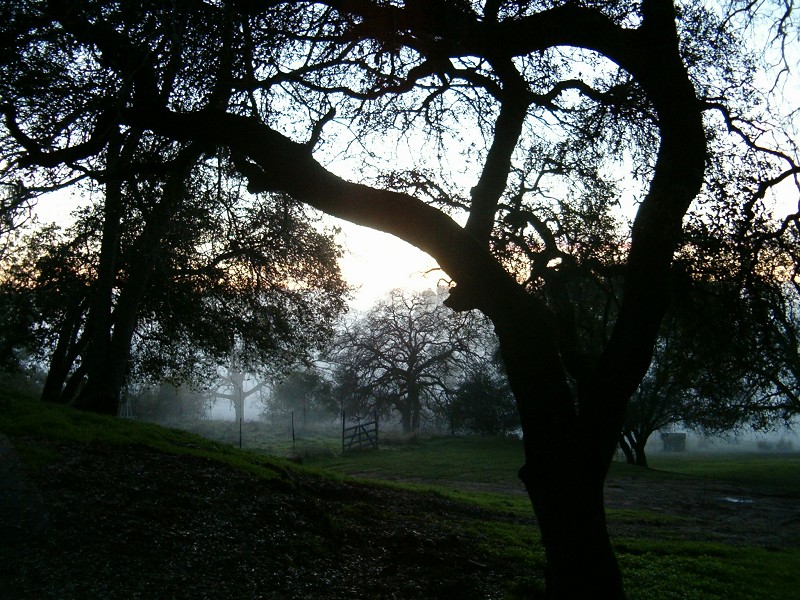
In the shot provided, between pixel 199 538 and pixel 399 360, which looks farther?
pixel 399 360

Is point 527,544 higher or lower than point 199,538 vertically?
lower

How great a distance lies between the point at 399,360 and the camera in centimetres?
4162

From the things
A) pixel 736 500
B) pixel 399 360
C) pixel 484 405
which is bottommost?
pixel 736 500

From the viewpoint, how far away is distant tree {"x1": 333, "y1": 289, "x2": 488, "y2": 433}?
40344 mm

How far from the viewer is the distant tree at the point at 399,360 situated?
132ft

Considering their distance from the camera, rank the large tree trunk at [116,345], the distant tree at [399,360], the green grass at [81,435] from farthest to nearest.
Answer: the distant tree at [399,360] → the large tree trunk at [116,345] → the green grass at [81,435]

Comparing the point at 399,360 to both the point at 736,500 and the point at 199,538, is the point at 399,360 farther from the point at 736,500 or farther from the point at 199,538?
the point at 199,538

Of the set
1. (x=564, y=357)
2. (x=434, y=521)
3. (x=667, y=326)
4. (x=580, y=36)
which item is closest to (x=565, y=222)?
(x=667, y=326)

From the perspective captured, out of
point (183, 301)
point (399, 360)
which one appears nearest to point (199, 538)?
point (183, 301)

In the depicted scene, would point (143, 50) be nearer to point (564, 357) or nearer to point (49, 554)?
point (49, 554)

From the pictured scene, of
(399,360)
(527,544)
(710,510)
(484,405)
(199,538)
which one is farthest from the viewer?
(399,360)

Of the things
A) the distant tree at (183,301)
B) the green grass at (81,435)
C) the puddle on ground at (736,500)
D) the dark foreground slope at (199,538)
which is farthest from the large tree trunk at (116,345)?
the puddle on ground at (736,500)

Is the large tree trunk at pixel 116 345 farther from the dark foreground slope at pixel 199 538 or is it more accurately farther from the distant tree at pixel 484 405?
the distant tree at pixel 484 405

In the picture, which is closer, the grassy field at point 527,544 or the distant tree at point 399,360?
the grassy field at point 527,544
